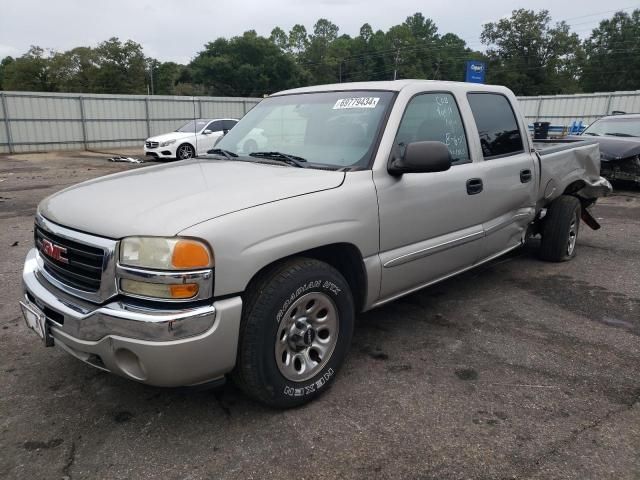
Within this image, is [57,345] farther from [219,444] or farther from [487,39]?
[487,39]

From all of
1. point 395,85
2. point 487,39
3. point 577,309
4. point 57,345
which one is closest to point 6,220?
point 57,345

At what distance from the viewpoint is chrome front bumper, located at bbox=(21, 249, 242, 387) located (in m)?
2.19

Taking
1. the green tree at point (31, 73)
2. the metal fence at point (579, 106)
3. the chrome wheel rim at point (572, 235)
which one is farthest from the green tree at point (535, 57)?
the chrome wheel rim at point (572, 235)

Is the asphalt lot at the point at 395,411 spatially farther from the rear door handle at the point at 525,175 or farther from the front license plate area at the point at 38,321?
the rear door handle at the point at 525,175

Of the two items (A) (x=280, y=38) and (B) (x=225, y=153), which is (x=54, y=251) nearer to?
(B) (x=225, y=153)

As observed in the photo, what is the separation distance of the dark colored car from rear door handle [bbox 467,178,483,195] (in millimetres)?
7168

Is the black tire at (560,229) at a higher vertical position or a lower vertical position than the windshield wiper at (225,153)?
lower

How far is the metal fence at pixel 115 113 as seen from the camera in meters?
21.0

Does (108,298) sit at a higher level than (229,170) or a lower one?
lower

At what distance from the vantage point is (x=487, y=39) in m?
70.8

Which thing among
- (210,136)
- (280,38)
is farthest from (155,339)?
(280,38)

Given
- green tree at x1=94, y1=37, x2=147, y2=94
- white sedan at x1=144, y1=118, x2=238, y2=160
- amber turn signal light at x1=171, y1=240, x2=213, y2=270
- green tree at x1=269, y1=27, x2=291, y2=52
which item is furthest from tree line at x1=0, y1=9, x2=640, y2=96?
amber turn signal light at x1=171, y1=240, x2=213, y2=270

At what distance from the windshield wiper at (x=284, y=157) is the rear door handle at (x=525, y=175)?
2108mm

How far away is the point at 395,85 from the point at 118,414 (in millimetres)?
2664
